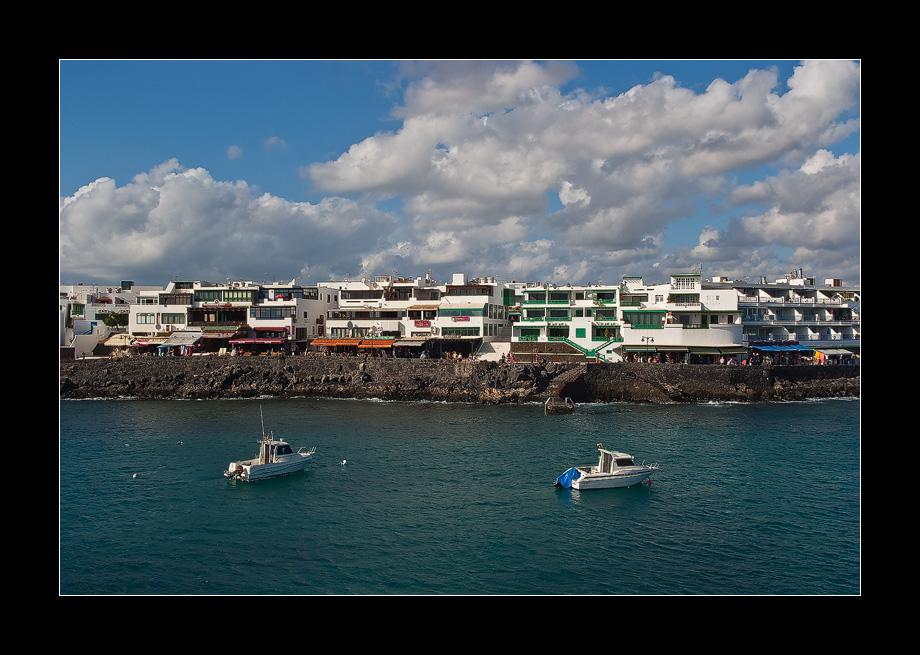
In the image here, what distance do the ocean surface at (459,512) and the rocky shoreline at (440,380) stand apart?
14.0 meters

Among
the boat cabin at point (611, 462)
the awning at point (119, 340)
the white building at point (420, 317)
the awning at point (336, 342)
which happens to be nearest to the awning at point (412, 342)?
the white building at point (420, 317)

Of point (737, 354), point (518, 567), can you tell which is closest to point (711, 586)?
point (518, 567)

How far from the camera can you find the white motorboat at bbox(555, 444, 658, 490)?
3288 centimetres

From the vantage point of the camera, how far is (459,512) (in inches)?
1123

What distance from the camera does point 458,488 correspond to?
106 ft

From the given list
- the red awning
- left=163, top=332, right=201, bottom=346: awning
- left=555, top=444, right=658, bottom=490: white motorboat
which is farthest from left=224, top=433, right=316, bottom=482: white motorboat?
left=163, top=332, right=201, bottom=346: awning

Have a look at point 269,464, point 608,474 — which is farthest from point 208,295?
point 608,474

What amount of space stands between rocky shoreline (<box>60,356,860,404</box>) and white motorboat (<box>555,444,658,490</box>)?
2905 cm

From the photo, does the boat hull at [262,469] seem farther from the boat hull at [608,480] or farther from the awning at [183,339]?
the awning at [183,339]

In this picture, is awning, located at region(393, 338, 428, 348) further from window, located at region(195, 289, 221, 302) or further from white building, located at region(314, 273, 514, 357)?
window, located at region(195, 289, 221, 302)

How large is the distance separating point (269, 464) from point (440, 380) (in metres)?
33.7

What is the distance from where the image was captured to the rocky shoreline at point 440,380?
64.2m

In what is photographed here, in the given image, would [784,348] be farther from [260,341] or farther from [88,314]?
[88,314]
